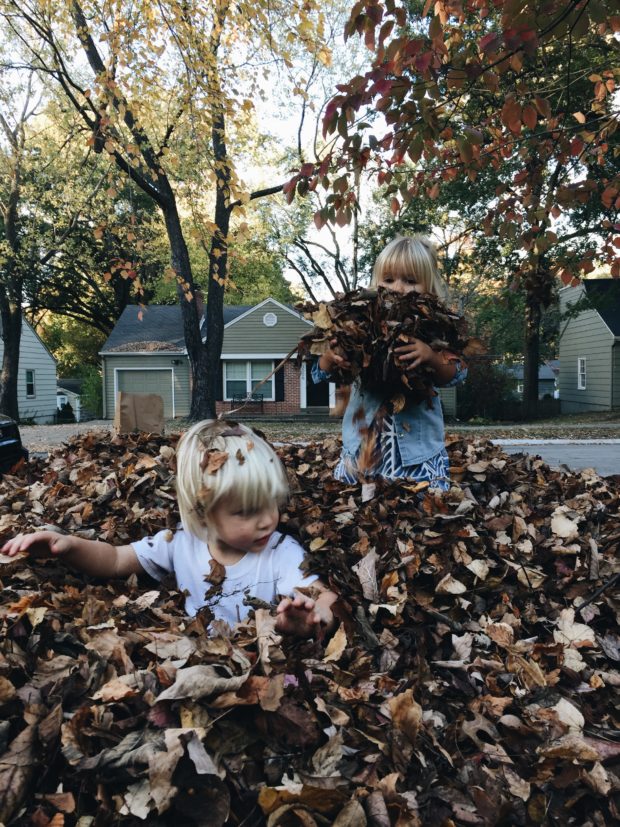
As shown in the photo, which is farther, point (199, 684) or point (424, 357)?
point (424, 357)

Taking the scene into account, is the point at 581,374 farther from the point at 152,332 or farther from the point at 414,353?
the point at 414,353

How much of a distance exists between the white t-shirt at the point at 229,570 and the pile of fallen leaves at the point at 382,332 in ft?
2.57

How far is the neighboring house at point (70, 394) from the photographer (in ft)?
150

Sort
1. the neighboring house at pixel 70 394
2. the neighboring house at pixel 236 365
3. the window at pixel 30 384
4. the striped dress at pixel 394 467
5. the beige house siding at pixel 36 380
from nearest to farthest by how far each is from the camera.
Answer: the striped dress at pixel 394 467 < the neighboring house at pixel 236 365 < the beige house siding at pixel 36 380 < the window at pixel 30 384 < the neighboring house at pixel 70 394

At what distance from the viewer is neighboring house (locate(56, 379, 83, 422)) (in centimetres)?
4585

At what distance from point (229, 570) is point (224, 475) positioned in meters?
0.39

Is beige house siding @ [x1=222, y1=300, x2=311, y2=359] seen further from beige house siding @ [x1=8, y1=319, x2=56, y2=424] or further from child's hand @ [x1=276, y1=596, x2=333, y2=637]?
child's hand @ [x1=276, y1=596, x2=333, y2=637]

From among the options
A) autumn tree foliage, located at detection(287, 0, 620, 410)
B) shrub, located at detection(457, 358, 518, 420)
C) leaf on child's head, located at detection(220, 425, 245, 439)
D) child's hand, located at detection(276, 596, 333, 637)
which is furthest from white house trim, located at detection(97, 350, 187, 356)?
child's hand, located at detection(276, 596, 333, 637)

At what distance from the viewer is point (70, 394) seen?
172ft

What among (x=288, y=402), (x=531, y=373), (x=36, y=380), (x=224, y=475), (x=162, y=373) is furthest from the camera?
(x=36, y=380)

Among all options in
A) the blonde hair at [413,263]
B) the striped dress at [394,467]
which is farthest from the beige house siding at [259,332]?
the blonde hair at [413,263]

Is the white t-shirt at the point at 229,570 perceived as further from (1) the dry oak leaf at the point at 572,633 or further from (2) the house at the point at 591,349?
(2) the house at the point at 591,349

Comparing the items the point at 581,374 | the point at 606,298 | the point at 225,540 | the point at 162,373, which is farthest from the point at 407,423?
the point at 581,374

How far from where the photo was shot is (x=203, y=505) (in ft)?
7.00
